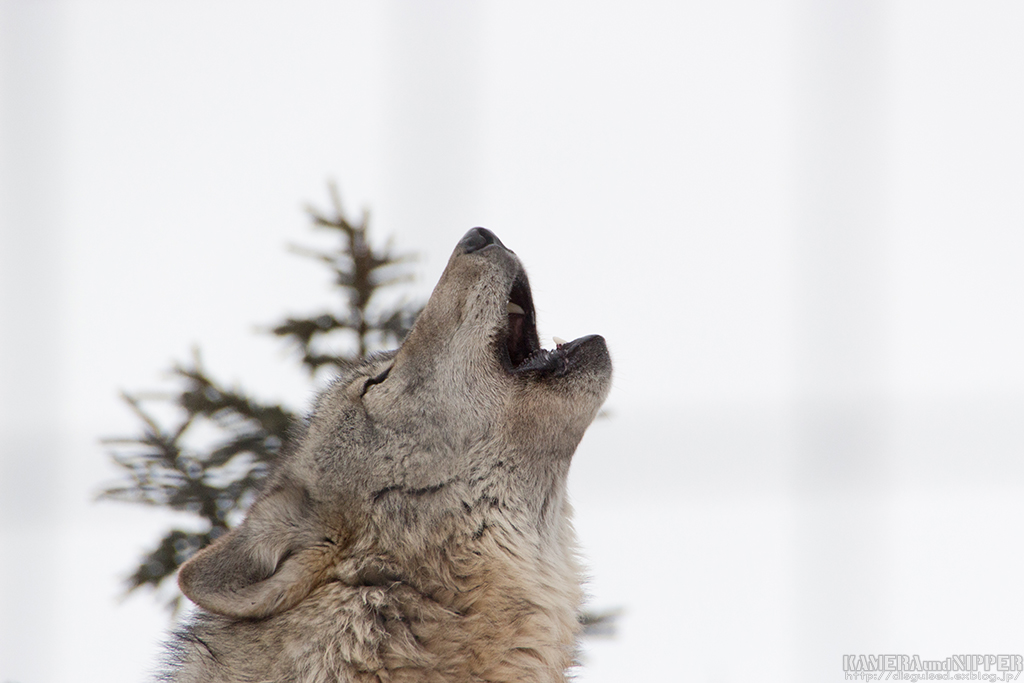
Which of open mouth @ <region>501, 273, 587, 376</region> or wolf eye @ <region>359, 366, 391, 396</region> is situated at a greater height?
open mouth @ <region>501, 273, 587, 376</region>

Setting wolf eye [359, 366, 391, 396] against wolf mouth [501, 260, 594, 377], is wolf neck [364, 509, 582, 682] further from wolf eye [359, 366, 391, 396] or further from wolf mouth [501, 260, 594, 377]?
wolf eye [359, 366, 391, 396]

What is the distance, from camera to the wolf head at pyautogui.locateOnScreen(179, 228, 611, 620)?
3941mm

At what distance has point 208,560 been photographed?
12.3 feet

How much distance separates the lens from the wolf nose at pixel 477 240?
14.9ft

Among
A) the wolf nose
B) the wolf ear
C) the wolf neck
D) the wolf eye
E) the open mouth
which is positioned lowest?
the wolf neck

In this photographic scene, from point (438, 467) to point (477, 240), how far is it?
3.58ft

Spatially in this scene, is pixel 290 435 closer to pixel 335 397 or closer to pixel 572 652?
pixel 335 397

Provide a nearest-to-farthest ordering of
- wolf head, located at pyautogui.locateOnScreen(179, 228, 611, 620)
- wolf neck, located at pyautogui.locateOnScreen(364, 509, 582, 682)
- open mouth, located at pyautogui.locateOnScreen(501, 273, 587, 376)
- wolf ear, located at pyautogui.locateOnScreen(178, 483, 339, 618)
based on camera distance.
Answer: wolf ear, located at pyautogui.locateOnScreen(178, 483, 339, 618)
wolf neck, located at pyautogui.locateOnScreen(364, 509, 582, 682)
wolf head, located at pyautogui.locateOnScreen(179, 228, 611, 620)
open mouth, located at pyautogui.locateOnScreen(501, 273, 587, 376)

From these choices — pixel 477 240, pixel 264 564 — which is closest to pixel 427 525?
pixel 264 564

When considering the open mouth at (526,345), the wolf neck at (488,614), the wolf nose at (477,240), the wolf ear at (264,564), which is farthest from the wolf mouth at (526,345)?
the wolf ear at (264,564)

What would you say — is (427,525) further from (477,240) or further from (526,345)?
(477,240)

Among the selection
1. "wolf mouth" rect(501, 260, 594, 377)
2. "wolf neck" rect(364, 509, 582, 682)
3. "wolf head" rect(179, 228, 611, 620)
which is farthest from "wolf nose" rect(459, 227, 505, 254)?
"wolf neck" rect(364, 509, 582, 682)

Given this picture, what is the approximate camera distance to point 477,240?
458cm

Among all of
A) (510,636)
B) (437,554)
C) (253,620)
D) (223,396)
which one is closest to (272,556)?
(253,620)
